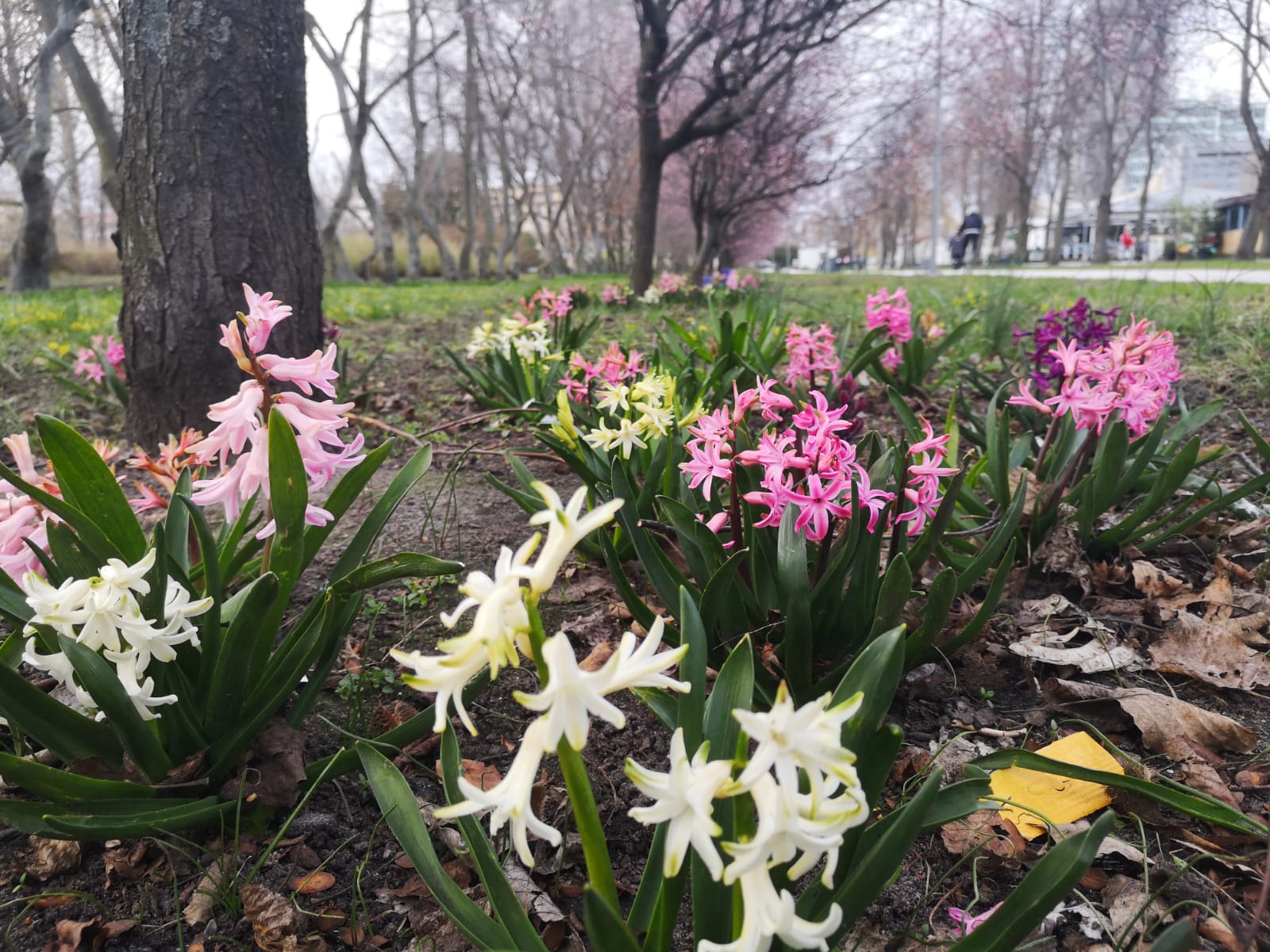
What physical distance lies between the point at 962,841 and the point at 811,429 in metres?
0.75

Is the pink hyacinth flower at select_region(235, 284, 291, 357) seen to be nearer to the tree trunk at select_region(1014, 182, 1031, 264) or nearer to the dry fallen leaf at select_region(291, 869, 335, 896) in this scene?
the dry fallen leaf at select_region(291, 869, 335, 896)

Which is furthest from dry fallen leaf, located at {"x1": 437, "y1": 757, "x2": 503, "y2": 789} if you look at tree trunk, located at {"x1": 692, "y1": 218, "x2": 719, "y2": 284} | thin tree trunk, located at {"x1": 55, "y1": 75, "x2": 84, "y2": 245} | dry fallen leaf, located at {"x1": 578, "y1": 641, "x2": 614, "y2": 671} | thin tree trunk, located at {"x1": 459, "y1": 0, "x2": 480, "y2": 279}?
thin tree trunk, located at {"x1": 55, "y1": 75, "x2": 84, "y2": 245}

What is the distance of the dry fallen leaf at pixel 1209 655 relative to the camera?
1.64 m

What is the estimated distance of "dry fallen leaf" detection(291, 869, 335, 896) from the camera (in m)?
1.21

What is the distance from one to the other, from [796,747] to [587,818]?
322 millimetres

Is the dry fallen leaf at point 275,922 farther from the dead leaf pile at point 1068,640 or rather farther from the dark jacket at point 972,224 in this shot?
the dark jacket at point 972,224

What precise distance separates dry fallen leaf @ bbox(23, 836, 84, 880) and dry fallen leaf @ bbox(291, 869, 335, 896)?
36cm

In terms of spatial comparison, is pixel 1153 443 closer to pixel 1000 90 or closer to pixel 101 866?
pixel 101 866

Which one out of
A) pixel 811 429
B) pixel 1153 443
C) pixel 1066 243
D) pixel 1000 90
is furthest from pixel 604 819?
pixel 1066 243

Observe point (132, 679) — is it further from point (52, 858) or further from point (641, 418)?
point (641, 418)

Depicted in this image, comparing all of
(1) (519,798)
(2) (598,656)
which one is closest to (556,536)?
(1) (519,798)

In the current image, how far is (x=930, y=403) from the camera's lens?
147 inches

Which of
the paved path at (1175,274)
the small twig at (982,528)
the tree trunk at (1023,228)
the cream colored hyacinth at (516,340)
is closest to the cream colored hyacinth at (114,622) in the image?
the small twig at (982,528)

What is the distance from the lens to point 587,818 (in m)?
0.82
